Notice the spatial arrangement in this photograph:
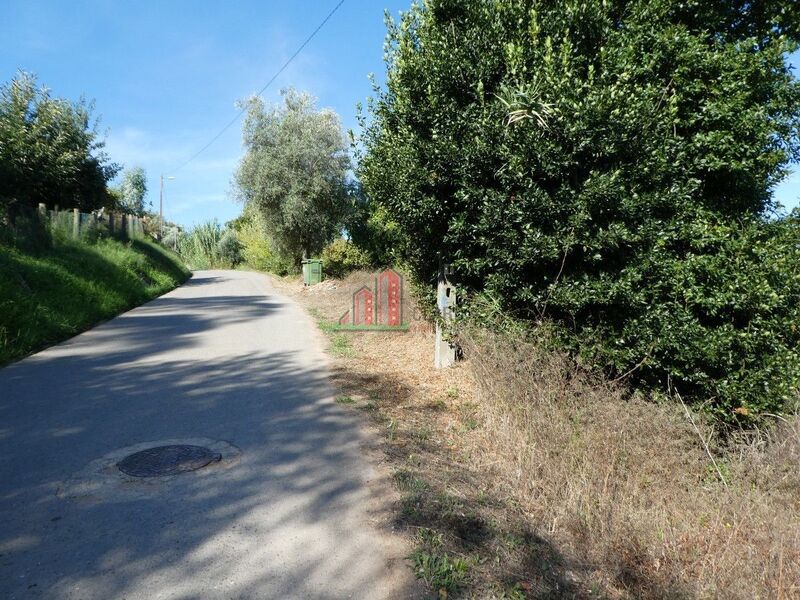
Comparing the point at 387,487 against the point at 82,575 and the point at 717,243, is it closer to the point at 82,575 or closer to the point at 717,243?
the point at 82,575

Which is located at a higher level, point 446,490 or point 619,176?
point 619,176

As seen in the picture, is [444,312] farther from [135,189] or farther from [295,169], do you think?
[135,189]

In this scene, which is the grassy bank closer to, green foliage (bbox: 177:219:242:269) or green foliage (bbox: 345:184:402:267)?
green foliage (bbox: 345:184:402:267)

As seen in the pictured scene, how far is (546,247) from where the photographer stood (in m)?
5.97

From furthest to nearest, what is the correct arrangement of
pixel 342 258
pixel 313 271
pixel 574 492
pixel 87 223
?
1. pixel 342 258
2. pixel 313 271
3. pixel 87 223
4. pixel 574 492

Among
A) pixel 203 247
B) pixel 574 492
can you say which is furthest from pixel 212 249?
pixel 574 492

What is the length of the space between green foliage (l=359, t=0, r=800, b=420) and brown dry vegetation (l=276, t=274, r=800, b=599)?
78cm

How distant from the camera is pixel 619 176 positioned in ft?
19.2

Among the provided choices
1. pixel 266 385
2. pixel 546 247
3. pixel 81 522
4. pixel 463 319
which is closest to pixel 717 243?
pixel 546 247

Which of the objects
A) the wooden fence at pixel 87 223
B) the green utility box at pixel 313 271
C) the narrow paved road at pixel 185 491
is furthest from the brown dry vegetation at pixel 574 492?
the green utility box at pixel 313 271

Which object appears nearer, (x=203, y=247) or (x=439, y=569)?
(x=439, y=569)

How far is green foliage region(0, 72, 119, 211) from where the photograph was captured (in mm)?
17188

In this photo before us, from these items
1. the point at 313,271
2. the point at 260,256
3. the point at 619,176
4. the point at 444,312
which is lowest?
the point at 444,312

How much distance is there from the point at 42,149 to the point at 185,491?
18.3 metres
